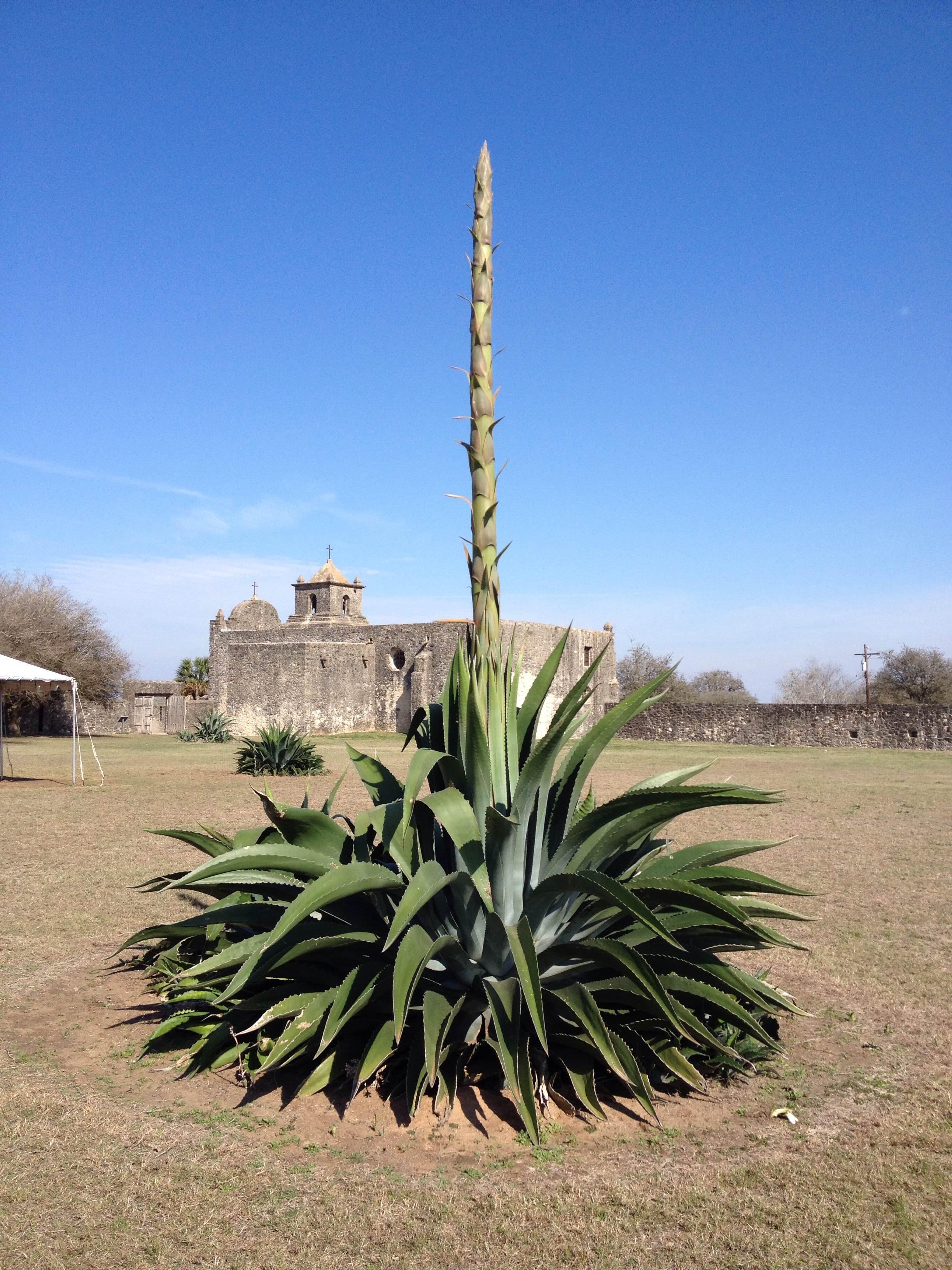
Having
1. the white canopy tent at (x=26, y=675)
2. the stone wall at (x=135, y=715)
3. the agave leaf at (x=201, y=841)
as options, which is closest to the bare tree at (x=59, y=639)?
the stone wall at (x=135, y=715)

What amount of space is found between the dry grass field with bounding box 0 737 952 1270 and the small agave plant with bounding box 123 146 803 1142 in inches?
6.5

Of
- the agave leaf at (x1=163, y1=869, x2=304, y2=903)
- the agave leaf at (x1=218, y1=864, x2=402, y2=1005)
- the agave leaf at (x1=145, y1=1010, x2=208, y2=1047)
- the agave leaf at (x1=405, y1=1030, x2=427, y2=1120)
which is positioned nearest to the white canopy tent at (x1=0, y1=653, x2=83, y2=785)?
the agave leaf at (x1=145, y1=1010, x2=208, y2=1047)

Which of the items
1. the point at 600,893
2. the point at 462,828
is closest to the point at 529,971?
the point at 600,893

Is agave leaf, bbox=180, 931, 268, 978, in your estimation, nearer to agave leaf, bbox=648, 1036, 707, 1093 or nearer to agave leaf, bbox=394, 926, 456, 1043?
agave leaf, bbox=394, 926, 456, 1043

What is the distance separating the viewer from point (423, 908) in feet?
10.9

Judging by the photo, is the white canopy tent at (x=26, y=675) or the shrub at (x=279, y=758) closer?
the white canopy tent at (x=26, y=675)

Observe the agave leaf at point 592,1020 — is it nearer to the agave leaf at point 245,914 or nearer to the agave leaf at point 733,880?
the agave leaf at point 733,880

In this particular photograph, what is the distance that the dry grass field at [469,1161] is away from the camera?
237 centimetres

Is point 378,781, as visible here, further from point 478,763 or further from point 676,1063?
point 676,1063

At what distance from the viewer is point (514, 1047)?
2.95 meters

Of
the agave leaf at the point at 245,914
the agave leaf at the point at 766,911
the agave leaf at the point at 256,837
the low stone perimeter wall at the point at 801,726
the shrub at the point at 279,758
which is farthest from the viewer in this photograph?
the low stone perimeter wall at the point at 801,726

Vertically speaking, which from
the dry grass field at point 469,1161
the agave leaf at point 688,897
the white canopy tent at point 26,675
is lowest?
the dry grass field at point 469,1161

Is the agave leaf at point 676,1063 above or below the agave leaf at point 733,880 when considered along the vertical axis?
below

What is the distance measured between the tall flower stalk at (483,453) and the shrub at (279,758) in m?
12.8
